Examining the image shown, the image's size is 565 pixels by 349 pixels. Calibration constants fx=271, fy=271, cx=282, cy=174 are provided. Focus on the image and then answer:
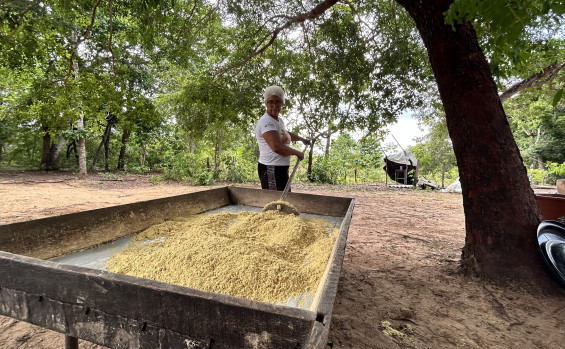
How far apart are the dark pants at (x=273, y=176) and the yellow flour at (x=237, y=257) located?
38.4 inches

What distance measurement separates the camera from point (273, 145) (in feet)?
8.82

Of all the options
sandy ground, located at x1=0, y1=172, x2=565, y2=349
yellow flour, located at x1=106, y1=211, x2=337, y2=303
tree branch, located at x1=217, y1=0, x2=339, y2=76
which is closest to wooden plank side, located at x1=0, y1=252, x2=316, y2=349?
yellow flour, located at x1=106, y1=211, x2=337, y2=303

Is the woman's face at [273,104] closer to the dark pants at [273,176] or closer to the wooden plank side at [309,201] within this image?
the dark pants at [273,176]

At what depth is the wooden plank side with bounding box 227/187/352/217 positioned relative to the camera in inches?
115

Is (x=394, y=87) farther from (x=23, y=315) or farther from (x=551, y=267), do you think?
(x=23, y=315)

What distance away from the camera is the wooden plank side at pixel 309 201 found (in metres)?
2.91

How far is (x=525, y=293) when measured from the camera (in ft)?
7.21

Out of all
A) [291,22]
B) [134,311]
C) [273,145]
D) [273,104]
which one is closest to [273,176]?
[273,145]

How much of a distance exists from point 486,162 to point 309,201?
5.41ft

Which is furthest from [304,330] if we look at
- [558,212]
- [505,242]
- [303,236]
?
[558,212]

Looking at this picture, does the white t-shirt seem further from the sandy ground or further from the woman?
the sandy ground

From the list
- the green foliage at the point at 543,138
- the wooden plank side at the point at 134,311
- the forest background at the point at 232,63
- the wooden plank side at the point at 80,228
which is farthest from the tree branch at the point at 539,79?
the green foliage at the point at 543,138

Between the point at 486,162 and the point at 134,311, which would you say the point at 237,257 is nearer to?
the point at 134,311

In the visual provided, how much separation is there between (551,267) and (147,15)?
5878 millimetres
